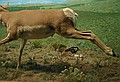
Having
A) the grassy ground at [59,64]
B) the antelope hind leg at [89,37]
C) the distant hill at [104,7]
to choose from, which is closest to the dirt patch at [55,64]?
the grassy ground at [59,64]

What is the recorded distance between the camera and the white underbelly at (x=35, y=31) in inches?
329

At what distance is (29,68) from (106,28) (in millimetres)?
8251

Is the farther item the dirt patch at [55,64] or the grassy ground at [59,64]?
the dirt patch at [55,64]

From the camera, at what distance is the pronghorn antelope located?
8281mm

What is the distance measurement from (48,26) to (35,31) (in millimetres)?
427

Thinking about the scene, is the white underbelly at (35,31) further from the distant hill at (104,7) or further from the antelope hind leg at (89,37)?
the distant hill at (104,7)

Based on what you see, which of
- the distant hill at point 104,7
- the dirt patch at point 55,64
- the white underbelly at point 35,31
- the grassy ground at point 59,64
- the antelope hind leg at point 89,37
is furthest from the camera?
the distant hill at point 104,7

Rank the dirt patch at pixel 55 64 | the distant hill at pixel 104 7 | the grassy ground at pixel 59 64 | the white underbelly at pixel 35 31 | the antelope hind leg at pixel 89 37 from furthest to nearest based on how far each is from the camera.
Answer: the distant hill at pixel 104 7 → the white underbelly at pixel 35 31 → the antelope hind leg at pixel 89 37 → the dirt patch at pixel 55 64 → the grassy ground at pixel 59 64

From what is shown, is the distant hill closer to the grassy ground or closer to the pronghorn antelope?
the grassy ground

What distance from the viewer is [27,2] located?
1583 inches

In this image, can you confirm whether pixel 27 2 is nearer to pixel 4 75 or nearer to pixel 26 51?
pixel 26 51

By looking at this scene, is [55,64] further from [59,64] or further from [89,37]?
[89,37]

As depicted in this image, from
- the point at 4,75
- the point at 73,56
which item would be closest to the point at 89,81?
the point at 4,75

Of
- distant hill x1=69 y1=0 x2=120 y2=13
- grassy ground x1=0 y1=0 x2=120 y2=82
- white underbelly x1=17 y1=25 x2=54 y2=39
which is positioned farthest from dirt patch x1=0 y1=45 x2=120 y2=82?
distant hill x1=69 y1=0 x2=120 y2=13
